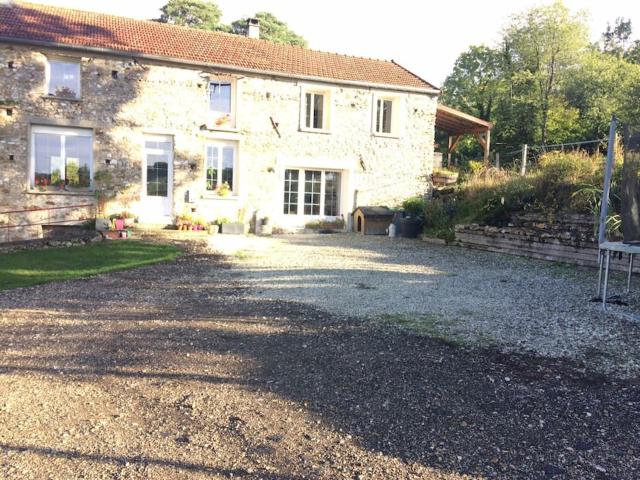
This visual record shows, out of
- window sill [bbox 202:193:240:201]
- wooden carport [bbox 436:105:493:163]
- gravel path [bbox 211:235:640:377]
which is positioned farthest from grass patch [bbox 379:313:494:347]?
wooden carport [bbox 436:105:493:163]

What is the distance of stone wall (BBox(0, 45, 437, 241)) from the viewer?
1527 centimetres

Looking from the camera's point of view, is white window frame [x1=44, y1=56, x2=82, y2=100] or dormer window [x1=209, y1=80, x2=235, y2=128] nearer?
white window frame [x1=44, y1=56, x2=82, y2=100]

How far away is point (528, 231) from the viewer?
11.3 meters

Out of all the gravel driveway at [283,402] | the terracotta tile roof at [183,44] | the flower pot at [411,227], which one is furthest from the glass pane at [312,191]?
→ the gravel driveway at [283,402]

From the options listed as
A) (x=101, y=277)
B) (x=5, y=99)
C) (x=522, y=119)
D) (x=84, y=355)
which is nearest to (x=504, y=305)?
(x=84, y=355)

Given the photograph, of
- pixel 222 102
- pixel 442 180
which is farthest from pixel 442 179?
pixel 222 102

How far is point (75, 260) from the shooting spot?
10.4m

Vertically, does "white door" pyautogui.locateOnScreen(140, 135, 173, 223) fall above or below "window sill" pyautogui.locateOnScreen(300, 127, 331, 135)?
below

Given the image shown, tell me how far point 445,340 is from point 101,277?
5957mm

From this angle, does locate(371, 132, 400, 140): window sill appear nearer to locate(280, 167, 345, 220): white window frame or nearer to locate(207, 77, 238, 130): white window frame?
locate(280, 167, 345, 220): white window frame

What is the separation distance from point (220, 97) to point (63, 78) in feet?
15.2

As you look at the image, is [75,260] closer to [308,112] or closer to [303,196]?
[303,196]

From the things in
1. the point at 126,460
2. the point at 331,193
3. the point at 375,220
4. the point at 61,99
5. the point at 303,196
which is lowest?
the point at 126,460

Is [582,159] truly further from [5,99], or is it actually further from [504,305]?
[5,99]
